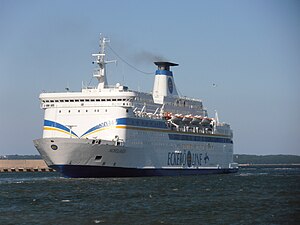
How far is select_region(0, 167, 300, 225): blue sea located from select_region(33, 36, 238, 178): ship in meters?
3.67

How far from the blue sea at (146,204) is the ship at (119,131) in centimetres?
367

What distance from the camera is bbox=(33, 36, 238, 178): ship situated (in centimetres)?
5653

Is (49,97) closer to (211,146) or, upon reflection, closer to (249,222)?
(211,146)

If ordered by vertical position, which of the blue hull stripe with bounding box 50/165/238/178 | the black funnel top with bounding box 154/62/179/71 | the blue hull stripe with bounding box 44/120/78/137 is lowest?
the blue hull stripe with bounding box 50/165/238/178

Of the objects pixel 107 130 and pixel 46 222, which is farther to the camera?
pixel 107 130

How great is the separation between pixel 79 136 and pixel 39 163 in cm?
5078

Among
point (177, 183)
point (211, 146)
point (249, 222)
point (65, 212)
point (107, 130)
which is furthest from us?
point (211, 146)

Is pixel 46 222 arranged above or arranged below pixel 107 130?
below

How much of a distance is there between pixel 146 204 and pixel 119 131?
21303 mm

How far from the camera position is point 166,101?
7019cm

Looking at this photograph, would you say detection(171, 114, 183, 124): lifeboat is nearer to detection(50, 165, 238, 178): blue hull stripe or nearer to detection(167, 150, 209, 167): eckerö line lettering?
detection(167, 150, 209, 167): eckerö line lettering

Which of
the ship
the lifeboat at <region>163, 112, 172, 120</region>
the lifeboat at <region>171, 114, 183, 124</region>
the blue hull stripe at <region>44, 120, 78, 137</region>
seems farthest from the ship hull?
the blue hull stripe at <region>44, 120, 78, 137</region>

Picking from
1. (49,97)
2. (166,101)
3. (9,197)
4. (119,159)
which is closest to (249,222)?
(9,197)

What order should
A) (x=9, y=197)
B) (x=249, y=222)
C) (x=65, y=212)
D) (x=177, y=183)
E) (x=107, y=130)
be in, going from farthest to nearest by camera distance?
(x=107, y=130) < (x=177, y=183) < (x=9, y=197) < (x=65, y=212) < (x=249, y=222)
